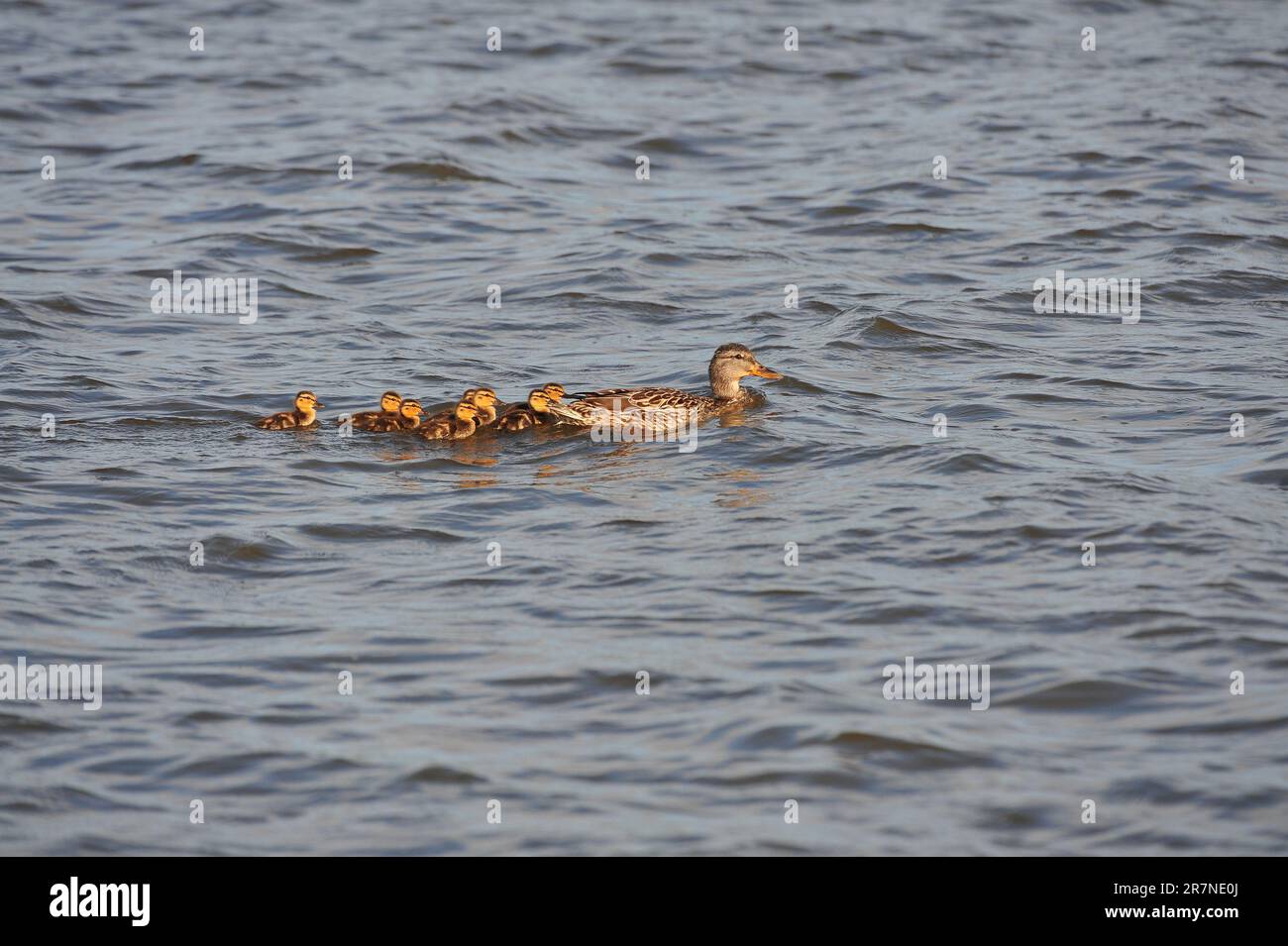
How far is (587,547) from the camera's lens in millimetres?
10008

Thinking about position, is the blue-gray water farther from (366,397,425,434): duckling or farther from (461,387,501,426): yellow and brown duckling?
(461,387,501,426): yellow and brown duckling

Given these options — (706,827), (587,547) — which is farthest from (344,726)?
(587,547)

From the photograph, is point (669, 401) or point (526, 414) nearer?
point (526, 414)

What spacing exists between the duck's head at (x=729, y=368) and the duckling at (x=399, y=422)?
2.24 metres

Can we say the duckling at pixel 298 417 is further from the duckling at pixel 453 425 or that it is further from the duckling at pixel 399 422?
the duckling at pixel 453 425

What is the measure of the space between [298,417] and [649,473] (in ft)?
8.20

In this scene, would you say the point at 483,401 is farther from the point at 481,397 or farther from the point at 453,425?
the point at 453,425

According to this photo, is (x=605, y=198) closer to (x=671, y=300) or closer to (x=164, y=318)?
(x=671, y=300)

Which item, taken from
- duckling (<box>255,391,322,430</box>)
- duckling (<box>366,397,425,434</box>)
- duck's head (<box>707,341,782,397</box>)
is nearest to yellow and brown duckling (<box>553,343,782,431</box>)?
duck's head (<box>707,341,782,397</box>)

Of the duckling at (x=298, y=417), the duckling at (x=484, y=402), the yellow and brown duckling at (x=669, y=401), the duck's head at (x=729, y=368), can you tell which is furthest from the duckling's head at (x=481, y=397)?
the duck's head at (x=729, y=368)

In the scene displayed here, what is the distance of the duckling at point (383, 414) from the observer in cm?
1204

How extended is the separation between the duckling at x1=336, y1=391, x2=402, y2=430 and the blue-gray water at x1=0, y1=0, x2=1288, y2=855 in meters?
0.10

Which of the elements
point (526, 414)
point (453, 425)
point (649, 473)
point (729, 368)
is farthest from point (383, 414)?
point (729, 368)

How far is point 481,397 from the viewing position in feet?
39.2
